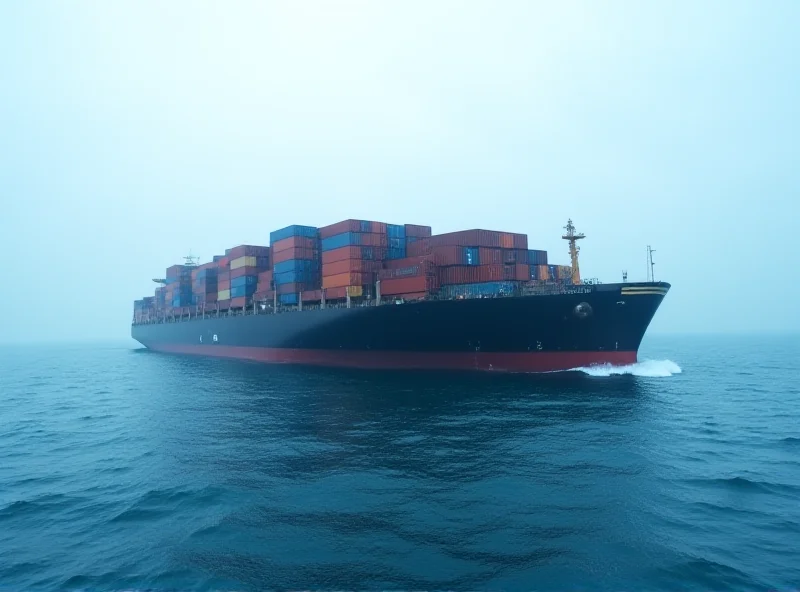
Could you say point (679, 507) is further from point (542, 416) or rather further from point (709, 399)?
point (709, 399)

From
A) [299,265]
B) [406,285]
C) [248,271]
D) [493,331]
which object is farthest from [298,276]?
[493,331]

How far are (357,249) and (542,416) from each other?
3145 centimetres

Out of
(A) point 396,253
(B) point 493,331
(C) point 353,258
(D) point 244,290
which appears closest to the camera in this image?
(B) point 493,331

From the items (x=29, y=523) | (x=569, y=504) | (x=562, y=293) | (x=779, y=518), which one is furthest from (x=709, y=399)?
(x=29, y=523)

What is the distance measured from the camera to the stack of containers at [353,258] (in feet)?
161

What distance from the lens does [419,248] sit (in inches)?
1964

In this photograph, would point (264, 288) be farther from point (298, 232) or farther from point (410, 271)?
point (410, 271)

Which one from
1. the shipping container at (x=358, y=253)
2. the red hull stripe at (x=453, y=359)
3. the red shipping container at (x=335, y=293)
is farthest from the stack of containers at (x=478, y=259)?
the red shipping container at (x=335, y=293)

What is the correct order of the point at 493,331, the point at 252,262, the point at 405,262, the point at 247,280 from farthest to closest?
the point at 252,262, the point at 247,280, the point at 405,262, the point at 493,331

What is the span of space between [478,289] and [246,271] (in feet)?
130

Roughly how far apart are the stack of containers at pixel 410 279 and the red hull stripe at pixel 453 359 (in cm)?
622

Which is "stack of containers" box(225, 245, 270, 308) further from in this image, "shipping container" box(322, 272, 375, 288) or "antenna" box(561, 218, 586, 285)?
"antenna" box(561, 218, 586, 285)

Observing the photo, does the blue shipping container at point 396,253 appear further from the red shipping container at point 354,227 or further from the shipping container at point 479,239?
the shipping container at point 479,239

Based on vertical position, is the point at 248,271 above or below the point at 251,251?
below
